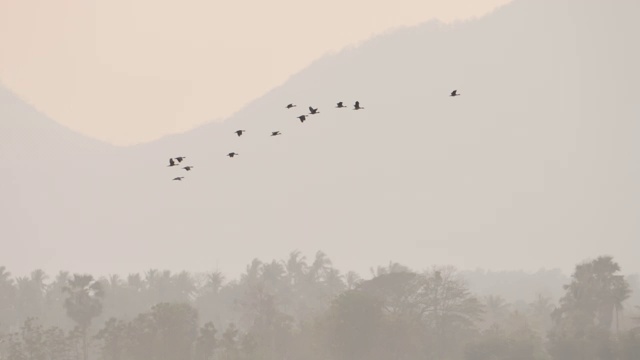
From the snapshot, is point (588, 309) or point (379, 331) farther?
point (588, 309)

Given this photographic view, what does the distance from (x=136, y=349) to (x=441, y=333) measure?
38158 mm

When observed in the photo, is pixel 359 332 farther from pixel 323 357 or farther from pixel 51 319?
pixel 51 319

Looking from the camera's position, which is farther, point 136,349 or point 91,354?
point 91,354

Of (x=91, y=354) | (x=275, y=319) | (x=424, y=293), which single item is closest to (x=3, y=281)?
(x=91, y=354)

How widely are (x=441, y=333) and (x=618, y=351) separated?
23.7m

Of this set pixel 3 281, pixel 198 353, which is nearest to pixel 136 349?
pixel 198 353

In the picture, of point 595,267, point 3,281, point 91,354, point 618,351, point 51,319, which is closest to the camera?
point 618,351

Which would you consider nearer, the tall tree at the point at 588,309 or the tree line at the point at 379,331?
the tree line at the point at 379,331

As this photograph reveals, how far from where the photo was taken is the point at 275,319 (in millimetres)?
120438

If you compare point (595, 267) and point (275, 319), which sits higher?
point (595, 267)

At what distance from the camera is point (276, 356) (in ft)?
386

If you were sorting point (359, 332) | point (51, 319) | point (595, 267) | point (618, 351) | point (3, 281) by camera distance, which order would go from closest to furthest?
point (618, 351), point (359, 332), point (595, 267), point (51, 319), point (3, 281)

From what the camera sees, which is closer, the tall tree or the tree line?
the tree line

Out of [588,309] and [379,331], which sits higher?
[588,309]
